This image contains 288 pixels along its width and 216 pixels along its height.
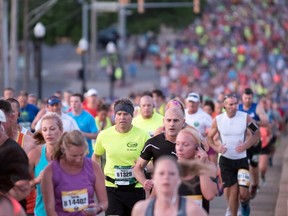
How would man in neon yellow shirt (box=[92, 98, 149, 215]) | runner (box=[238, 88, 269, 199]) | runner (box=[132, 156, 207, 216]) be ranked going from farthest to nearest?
1. runner (box=[238, 88, 269, 199])
2. man in neon yellow shirt (box=[92, 98, 149, 215])
3. runner (box=[132, 156, 207, 216])

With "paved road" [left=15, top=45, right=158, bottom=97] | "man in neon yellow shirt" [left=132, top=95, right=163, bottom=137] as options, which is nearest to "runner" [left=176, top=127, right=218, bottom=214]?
"man in neon yellow shirt" [left=132, top=95, right=163, bottom=137]

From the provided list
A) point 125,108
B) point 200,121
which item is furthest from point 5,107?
point 200,121

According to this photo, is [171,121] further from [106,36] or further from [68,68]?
[106,36]

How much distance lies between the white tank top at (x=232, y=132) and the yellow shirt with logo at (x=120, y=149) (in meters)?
3.69

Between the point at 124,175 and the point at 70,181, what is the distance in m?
2.99

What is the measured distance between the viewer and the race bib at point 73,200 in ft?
33.6

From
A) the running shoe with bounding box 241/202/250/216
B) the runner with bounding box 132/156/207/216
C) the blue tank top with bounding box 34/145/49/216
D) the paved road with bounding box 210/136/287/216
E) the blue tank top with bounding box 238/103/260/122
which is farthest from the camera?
the blue tank top with bounding box 238/103/260/122

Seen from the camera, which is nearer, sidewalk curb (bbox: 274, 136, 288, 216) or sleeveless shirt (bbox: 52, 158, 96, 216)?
sleeveless shirt (bbox: 52, 158, 96, 216)

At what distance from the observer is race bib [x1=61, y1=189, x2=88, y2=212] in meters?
10.2

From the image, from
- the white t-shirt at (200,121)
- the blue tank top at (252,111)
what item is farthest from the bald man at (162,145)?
the blue tank top at (252,111)

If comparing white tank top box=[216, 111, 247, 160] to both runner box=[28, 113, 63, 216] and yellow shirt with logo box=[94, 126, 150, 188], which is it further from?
runner box=[28, 113, 63, 216]

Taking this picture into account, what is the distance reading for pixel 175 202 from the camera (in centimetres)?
849

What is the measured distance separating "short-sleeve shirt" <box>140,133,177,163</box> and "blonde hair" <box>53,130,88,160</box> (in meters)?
2.17

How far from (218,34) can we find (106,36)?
23.7 ft
